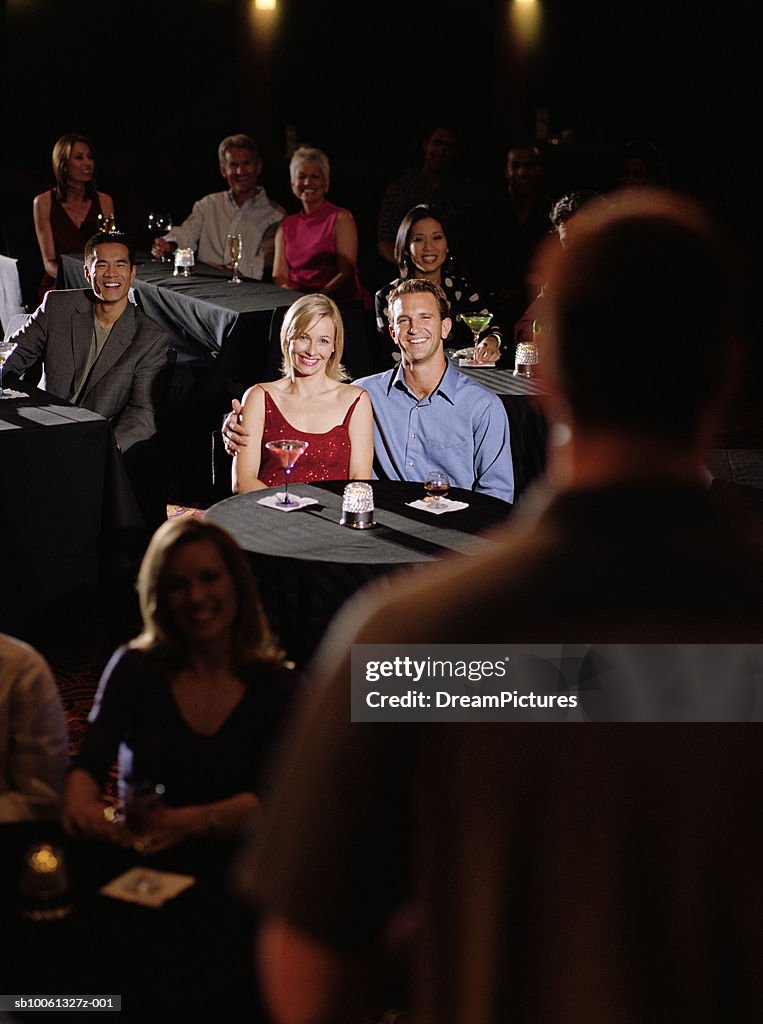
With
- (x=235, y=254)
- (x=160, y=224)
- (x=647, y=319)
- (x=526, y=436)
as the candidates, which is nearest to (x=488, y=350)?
(x=526, y=436)

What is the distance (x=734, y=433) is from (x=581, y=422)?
6.55 meters

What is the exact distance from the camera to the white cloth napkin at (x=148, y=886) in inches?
74.2

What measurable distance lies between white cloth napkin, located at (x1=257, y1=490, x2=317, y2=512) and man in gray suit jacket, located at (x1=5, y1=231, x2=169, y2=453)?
4.55 ft

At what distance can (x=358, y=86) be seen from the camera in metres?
12.4

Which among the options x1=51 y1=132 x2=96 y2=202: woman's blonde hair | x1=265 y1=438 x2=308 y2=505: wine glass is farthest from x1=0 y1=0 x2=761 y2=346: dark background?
x1=265 y1=438 x2=308 y2=505: wine glass

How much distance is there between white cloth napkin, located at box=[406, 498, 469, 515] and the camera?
3708 millimetres

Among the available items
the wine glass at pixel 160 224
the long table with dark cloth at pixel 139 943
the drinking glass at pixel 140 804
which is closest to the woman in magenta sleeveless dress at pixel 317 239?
the wine glass at pixel 160 224

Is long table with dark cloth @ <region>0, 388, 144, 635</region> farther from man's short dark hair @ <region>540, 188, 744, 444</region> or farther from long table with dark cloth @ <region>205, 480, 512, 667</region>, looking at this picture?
man's short dark hair @ <region>540, 188, 744, 444</region>

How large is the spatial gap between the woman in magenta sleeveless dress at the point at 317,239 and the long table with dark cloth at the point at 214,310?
1.23 feet

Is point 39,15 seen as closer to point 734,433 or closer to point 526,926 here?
point 734,433

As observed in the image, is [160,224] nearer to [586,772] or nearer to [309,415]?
[309,415]

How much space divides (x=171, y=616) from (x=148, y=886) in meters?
0.70

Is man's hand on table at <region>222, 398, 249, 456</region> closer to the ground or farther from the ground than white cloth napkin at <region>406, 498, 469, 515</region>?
farther from the ground

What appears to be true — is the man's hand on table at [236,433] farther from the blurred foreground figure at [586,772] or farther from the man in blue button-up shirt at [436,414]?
the blurred foreground figure at [586,772]
